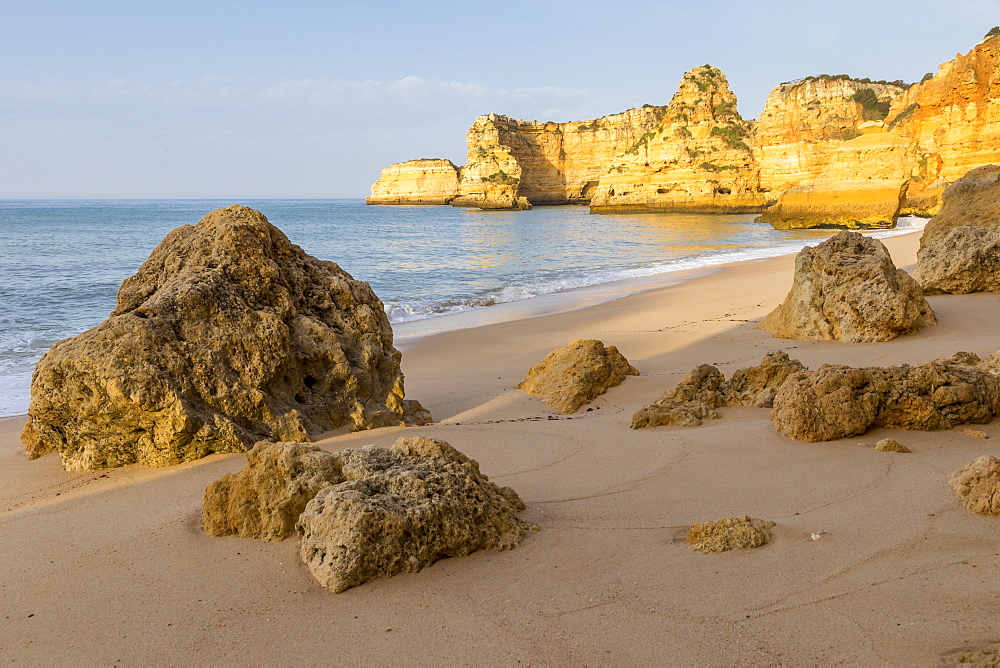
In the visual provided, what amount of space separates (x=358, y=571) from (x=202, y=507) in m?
0.96

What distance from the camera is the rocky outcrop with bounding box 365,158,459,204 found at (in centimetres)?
9506

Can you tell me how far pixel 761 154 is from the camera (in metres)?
48.7

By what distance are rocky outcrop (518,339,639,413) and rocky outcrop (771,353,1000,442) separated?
1898mm

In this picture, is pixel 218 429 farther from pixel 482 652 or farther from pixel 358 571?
pixel 482 652

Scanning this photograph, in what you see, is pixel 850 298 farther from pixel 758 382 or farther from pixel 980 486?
pixel 980 486

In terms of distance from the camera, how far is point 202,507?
2816mm

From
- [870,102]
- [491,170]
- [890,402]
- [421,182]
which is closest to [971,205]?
[890,402]

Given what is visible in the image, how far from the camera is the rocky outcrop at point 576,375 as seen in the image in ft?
17.2

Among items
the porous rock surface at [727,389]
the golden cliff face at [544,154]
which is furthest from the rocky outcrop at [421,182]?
the porous rock surface at [727,389]

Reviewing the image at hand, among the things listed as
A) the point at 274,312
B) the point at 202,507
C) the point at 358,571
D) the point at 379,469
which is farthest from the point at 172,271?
the point at 358,571

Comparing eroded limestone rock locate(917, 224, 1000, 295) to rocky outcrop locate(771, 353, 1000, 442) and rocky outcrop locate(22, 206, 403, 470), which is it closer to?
rocky outcrop locate(771, 353, 1000, 442)

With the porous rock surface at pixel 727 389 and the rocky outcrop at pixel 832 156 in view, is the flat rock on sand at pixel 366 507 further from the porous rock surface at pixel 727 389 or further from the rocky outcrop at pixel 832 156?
the rocky outcrop at pixel 832 156

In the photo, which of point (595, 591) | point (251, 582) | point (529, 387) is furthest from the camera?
point (529, 387)

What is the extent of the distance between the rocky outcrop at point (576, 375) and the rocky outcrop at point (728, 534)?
2.66 meters
